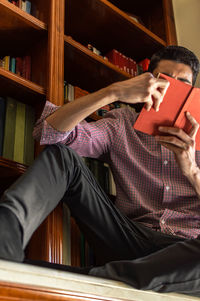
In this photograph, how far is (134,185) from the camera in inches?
53.2

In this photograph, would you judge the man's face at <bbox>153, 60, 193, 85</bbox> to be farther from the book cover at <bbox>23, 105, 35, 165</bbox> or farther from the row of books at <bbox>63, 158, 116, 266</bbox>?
the row of books at <bbox>63, 158, 116, 266</bbox>

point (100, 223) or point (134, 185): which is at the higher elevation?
point (134, 185)

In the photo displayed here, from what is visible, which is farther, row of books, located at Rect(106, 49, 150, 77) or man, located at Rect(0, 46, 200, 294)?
row of books, located at Rect(106, 49, 150, 77)

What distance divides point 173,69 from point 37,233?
2.76 feet

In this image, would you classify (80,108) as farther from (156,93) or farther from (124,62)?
(124,62)

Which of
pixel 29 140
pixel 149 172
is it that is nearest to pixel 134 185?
pixel 149 172

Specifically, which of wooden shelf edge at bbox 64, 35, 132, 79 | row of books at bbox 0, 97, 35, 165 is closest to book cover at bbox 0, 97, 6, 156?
row of books at bbox 0, 97, 35, 165

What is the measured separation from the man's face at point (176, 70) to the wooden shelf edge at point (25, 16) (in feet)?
1.71

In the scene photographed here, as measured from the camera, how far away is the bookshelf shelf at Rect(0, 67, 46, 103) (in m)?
1.43

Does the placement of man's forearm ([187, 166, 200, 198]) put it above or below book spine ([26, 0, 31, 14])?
below

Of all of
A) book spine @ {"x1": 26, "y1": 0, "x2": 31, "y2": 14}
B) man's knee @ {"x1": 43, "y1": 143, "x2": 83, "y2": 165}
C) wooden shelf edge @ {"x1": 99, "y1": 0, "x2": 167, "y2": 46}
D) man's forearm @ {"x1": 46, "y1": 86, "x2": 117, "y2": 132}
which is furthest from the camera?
wooden shelf edge @ {"x1": 99, "y1": 0, "x2": 167, "y2": 46}

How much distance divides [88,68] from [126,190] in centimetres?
81

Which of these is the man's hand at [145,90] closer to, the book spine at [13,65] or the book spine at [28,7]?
the book spine at [13,65]

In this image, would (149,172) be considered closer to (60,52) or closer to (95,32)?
(60,52)
